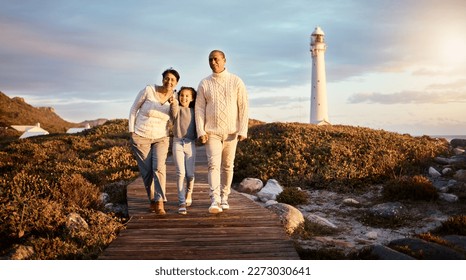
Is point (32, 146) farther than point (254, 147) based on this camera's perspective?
Yes

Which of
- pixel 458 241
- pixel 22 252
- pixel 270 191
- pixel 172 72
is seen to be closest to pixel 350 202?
pixel 270 191

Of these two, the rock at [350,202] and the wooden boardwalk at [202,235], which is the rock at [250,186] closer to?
the rock at [350,202]

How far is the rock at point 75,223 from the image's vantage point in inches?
280

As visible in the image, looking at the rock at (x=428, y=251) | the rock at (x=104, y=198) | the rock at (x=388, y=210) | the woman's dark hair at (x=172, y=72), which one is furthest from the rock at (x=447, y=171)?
the rock at (x=104, y=198)

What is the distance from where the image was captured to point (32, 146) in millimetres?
17266

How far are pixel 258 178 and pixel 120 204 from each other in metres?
4.69

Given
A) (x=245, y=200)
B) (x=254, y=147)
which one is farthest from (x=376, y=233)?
(x=254, y=147)

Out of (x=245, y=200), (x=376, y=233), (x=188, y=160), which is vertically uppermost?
(x=188, y=160)

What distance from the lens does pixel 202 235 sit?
6.41 metres

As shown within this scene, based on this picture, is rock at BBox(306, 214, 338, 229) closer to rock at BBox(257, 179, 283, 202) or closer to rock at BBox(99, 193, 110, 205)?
rock at BBox(257, 179, 283, 202)

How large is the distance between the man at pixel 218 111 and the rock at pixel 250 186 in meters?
4.57

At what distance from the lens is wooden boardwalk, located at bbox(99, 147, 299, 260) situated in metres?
5.67

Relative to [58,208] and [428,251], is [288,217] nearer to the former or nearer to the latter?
[428,251]
